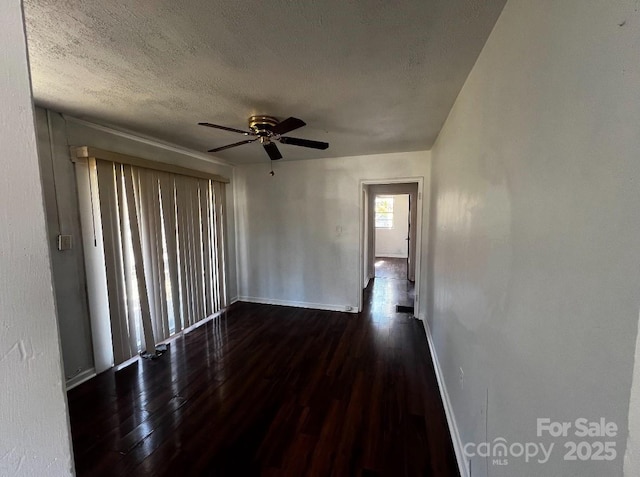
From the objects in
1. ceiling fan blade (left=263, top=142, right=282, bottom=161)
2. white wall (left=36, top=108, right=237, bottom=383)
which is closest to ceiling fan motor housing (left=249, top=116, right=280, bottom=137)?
ceiling fan blade (left=263, top=142, right=282, bottom=161)

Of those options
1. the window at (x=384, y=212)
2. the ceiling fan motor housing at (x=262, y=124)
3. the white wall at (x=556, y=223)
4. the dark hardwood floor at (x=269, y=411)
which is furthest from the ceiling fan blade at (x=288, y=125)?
the window at (x=384, y=212)

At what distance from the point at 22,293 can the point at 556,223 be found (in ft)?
3.76

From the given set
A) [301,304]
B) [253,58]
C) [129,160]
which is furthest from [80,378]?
[253,58]

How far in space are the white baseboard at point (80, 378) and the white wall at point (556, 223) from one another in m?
3.03

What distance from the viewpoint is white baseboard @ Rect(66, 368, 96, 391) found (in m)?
2.24

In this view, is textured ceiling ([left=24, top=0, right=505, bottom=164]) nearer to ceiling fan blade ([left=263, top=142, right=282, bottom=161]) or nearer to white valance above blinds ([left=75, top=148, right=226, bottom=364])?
ceiling fan blade ([left=263, top=142, right=282, bottom=161])

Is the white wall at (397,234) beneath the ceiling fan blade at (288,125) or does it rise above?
beneath

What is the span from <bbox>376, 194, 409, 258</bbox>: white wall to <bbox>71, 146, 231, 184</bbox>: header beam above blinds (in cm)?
634

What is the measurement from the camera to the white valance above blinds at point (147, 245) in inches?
96.3

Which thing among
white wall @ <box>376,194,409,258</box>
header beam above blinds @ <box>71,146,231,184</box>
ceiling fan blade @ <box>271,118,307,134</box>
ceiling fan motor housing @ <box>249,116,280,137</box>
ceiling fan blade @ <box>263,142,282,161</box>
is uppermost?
ceiling fan motor housing @ <box>249,116,280,137</box>

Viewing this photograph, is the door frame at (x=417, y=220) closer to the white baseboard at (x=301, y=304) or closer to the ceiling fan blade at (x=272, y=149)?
the white baseboard at (x=301, y=304)

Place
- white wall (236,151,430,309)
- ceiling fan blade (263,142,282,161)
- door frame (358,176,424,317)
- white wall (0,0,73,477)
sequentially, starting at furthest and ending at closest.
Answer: white wall (236,151,430,309)
door frame (358,176,424,317)
ceiling fan blade (263,142,282,161)
white wall (0,0,73,477)

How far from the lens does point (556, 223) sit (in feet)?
2.24

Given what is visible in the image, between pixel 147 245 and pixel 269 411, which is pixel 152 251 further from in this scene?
pixel 269 411
